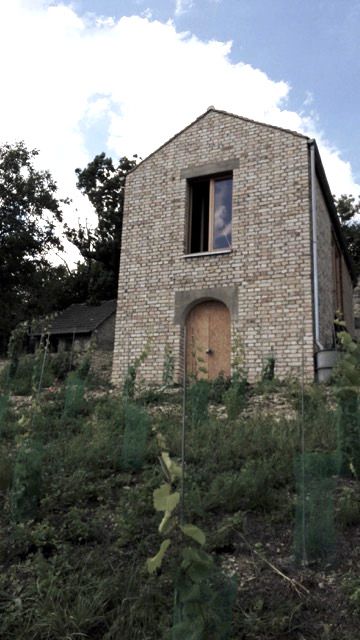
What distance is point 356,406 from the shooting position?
4145 millimetres

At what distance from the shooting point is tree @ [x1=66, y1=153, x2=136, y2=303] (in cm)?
2350

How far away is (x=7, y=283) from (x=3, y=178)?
4.46 meters

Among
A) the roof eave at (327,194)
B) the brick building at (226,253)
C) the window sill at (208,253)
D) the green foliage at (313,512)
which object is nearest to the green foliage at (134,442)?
the green foliage at (313,512)

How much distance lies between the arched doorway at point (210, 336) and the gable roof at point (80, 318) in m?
12.6

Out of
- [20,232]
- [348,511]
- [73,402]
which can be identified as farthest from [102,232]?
[348,511]

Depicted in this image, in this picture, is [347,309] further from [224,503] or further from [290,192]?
[224,503]

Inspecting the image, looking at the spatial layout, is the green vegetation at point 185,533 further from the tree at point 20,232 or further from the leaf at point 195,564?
the tree at point 20,232

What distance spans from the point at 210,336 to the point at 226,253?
1.65 m

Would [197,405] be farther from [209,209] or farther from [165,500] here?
[209,209]

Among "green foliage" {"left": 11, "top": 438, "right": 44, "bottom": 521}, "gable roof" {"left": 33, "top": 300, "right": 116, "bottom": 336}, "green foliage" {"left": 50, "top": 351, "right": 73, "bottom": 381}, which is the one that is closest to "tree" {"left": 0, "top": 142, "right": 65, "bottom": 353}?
"gable roof" {"left": 33, "top": 300, "right": 116, "bottom": 336}

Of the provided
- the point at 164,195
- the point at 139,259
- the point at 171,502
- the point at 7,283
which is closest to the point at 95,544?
the point at 171,502

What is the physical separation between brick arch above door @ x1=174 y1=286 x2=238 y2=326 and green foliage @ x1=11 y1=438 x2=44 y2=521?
620 cm

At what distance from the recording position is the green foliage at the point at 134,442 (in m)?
4.52

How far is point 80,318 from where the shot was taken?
2373 cm
